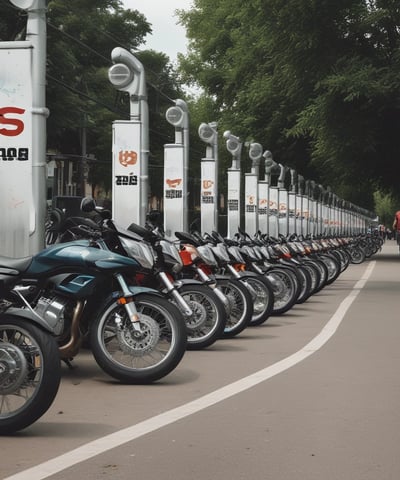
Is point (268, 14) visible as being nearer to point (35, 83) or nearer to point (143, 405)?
point (35, 83)

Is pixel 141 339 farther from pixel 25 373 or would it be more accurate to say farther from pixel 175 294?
pixel 25 373

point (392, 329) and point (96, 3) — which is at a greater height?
point (96, 3)

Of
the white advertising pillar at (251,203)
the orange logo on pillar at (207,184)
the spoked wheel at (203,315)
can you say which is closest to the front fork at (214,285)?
the spoked wheel at (203,315)

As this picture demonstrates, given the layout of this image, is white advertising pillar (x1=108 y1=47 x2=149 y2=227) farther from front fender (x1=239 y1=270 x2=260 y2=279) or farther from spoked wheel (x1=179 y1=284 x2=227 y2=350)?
spoked wheel (x1=179 y1=284 x2=227 y2=350)

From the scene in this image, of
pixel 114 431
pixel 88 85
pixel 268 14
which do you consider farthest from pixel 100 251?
pixel 88 85

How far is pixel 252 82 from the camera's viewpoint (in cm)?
4619

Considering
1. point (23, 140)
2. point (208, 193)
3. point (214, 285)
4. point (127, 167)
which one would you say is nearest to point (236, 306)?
point (214, 285)

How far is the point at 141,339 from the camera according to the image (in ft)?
27.8

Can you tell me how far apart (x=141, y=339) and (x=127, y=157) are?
6.81m

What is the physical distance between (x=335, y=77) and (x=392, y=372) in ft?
78.2

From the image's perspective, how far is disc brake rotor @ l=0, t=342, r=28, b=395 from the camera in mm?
6516

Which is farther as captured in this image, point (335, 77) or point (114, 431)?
point (335, 77)

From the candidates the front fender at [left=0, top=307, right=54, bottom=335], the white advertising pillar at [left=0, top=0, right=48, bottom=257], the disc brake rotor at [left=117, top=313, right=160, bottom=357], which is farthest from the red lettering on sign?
the front fender at [left=0, top=307, right=54, bottom=335]

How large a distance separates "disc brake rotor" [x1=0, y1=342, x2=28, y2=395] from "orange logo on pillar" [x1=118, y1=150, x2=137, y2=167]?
8.54 metres
